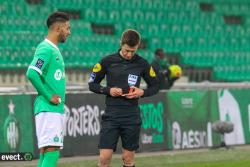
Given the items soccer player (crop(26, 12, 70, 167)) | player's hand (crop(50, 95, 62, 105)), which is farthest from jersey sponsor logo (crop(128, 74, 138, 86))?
player's hand (crop(50, 95, 62, 105))

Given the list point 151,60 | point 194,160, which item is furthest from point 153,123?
point 151,60

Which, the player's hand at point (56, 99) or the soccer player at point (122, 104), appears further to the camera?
the soccer player at point (122, 104)

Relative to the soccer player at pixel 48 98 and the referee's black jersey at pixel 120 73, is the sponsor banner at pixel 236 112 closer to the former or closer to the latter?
the referee's black jersey at pixel 120 73

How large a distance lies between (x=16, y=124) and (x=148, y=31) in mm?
13528

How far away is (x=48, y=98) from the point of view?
24.1 ft

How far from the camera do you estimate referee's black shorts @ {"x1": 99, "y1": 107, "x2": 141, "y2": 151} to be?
835 cm

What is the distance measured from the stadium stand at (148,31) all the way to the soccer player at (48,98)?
13107 mm

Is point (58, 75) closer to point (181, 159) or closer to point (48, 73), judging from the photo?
point (48, 73)

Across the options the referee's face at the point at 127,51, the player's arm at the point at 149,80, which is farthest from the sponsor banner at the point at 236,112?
the referee's face at the point at 127,51

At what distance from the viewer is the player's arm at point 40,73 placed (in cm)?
734

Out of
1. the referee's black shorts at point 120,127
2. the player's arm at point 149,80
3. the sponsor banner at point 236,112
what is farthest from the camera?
the sponsor banner at point 236,112

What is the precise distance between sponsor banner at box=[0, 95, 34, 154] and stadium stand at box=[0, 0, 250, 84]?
7188 mm

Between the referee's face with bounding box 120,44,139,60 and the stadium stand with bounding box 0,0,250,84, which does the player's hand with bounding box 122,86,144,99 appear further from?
the stadium stand with bounding box 0,0,250,84

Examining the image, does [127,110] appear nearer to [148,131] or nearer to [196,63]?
[148,131]
